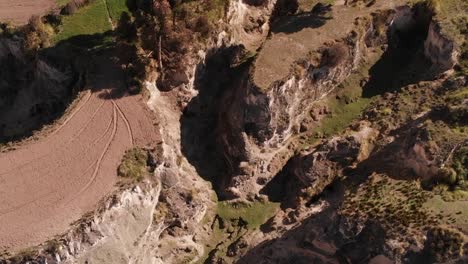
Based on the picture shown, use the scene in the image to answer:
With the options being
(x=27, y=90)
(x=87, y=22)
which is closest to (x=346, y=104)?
(x=87, y=22)

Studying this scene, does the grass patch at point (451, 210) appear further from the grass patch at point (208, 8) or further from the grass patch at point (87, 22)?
the grass patch at point (87, 22)

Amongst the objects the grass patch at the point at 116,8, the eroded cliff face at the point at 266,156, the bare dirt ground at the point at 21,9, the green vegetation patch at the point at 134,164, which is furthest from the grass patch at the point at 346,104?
the bare dirt ground at the point at 21,9

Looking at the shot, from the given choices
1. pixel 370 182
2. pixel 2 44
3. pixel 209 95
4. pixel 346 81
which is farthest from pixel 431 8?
pixel 2 44

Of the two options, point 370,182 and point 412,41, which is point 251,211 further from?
point 412,41

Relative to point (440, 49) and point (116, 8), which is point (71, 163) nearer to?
point (116, 8)

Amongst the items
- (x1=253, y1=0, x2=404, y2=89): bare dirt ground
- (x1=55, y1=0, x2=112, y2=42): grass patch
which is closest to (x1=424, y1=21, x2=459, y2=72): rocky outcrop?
(x1=253, y1=0, x2=404, y2=89): bare dirt ground

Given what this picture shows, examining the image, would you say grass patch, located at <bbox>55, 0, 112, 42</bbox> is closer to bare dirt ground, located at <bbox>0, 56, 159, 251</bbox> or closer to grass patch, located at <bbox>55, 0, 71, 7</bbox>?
grass patch, located at <bbox>55, 0, 71, 7</bbox>
